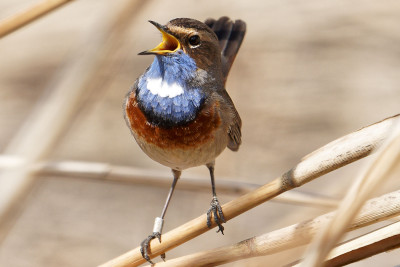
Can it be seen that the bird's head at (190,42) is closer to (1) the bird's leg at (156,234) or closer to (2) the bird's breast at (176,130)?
(2) the bird's breast at (176,130)

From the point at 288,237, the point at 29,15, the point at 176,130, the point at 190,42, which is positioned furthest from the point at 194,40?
the point at 288,237

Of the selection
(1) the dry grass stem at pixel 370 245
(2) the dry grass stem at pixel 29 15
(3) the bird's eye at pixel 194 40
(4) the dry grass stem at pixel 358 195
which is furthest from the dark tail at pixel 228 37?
Result: (4) the dry grass stem at pixel 358 195

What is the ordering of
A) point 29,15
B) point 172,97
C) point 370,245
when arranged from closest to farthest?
1. point 370,245
2. point 29,15
3. point 172,97

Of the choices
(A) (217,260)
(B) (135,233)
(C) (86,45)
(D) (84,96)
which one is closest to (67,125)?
(D) (84,96)

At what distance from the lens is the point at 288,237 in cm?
246

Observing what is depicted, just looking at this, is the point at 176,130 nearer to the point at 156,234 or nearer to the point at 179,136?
the point at 179,136

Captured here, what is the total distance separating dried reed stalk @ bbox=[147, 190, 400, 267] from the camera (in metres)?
2.41

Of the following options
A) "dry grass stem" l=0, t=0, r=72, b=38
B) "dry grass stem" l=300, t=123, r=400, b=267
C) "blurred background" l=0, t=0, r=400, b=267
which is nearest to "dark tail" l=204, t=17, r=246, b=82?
A: "blurred background" l=0, t=0, r=400, b=267

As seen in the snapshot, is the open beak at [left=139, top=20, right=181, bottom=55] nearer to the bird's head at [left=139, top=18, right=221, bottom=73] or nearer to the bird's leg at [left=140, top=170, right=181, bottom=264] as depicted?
the bird's head at [left=139, top=18, right=221, bottom=73]

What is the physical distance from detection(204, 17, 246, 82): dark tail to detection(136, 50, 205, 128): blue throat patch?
72cm

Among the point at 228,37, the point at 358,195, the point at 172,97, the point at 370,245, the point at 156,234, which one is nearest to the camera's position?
the point at 358,195

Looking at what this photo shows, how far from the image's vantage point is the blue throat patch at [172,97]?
3416 mm

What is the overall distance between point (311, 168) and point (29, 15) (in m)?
1.25

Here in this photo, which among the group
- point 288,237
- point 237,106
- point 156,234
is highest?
point 237,106
